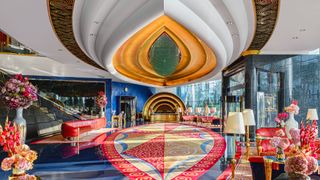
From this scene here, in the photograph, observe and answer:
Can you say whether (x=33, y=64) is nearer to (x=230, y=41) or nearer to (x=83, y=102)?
(x=83, y=102)

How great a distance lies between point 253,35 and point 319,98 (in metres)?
4.48

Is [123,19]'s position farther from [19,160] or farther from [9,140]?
[19,160]

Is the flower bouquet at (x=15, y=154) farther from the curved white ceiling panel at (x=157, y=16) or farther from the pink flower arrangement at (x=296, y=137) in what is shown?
the curved white ceiling panel at (x=157, y=16)

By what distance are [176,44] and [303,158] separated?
709cm

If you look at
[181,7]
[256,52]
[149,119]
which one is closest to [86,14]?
[181,7]

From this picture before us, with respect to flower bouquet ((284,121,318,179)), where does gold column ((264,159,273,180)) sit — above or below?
below

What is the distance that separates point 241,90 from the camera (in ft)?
35.8

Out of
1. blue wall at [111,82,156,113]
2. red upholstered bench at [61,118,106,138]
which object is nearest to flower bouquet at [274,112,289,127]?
red upholstered bench at [61,118,106,138]

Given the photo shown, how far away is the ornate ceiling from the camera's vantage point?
5027mm

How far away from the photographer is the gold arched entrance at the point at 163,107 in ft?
71.8

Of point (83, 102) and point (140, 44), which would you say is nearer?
point (140, 44)

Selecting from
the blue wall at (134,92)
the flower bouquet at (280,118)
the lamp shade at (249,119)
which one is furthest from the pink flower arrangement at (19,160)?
the blue wall at (134,92)

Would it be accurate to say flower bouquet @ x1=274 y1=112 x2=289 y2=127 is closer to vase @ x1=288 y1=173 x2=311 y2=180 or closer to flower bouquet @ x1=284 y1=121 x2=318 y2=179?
flower bouquet @ x1=284 y1=121 x2=318 y2=179

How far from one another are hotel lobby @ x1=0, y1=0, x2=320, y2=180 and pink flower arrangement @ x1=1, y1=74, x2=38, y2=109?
0.02 m
